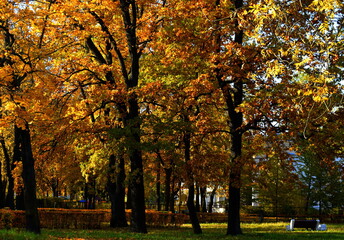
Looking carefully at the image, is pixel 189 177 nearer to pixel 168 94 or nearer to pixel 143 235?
pixel 143 235

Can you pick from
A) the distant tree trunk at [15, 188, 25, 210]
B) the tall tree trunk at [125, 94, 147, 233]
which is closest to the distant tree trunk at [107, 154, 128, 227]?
the tall tree trunk at [125, 94, 147, 233]

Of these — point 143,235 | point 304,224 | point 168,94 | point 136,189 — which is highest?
point 168,94

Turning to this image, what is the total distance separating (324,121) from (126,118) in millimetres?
9101

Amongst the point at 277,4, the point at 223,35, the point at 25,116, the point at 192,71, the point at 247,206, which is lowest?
the point at 247,206

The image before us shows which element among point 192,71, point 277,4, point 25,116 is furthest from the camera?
point 192,71

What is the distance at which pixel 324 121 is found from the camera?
61.7ft

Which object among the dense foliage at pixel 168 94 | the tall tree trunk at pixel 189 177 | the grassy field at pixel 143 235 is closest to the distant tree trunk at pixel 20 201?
the dense foliage at pixel 168 94

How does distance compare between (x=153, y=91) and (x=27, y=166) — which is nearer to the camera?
(x=27, y=166)

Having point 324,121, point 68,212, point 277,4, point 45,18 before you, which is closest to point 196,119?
point 324,121

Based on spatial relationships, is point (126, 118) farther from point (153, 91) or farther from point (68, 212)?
point (68, 212)

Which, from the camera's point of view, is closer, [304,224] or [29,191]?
[29,191]

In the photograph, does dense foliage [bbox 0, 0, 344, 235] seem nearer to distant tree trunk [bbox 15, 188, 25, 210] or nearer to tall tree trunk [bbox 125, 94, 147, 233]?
tall tree trunk [bbox 125, 94, 147, 233]

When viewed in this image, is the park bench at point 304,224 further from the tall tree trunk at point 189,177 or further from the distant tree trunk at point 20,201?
the distant tree trunk at point 20,201

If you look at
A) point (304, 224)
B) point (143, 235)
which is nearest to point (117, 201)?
point (143, 235)
